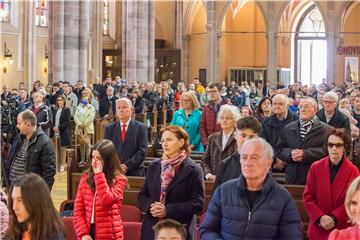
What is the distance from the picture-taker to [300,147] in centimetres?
736

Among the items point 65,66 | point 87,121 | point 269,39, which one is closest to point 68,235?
point 87,121

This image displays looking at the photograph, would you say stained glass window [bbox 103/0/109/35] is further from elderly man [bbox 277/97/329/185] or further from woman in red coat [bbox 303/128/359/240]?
woman in red coat [bbox 303/128/359/240]

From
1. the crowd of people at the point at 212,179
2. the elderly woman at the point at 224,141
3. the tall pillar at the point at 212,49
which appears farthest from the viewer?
the tall pillar at the point at 212,49

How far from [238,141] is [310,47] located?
35957 mm

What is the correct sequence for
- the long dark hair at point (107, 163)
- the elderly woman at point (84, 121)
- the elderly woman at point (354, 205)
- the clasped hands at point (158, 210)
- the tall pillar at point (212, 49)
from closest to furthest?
the elderly woman at point (354, 205)
the clasped hands at point (158, 210)
the long dark hair at point (107, 163)
the elderly woman at point (84, 121)
the tall pillar at point (212, 49)

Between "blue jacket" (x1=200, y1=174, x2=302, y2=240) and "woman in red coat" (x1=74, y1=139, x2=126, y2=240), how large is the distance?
4.01 ft

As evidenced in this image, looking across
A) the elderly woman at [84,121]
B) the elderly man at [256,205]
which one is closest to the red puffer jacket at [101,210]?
the elderly man at [256,205]

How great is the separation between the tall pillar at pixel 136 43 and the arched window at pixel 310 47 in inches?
538

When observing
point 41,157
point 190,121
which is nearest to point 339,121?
point 190,121

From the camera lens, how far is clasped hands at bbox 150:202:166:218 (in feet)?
17.8

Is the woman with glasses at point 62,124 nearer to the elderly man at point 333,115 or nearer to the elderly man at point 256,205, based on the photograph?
the elderly man at point 333,115

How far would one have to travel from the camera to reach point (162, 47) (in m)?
38.2

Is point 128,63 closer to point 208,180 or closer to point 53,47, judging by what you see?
point 53,47

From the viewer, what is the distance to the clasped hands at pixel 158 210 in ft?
17.8
